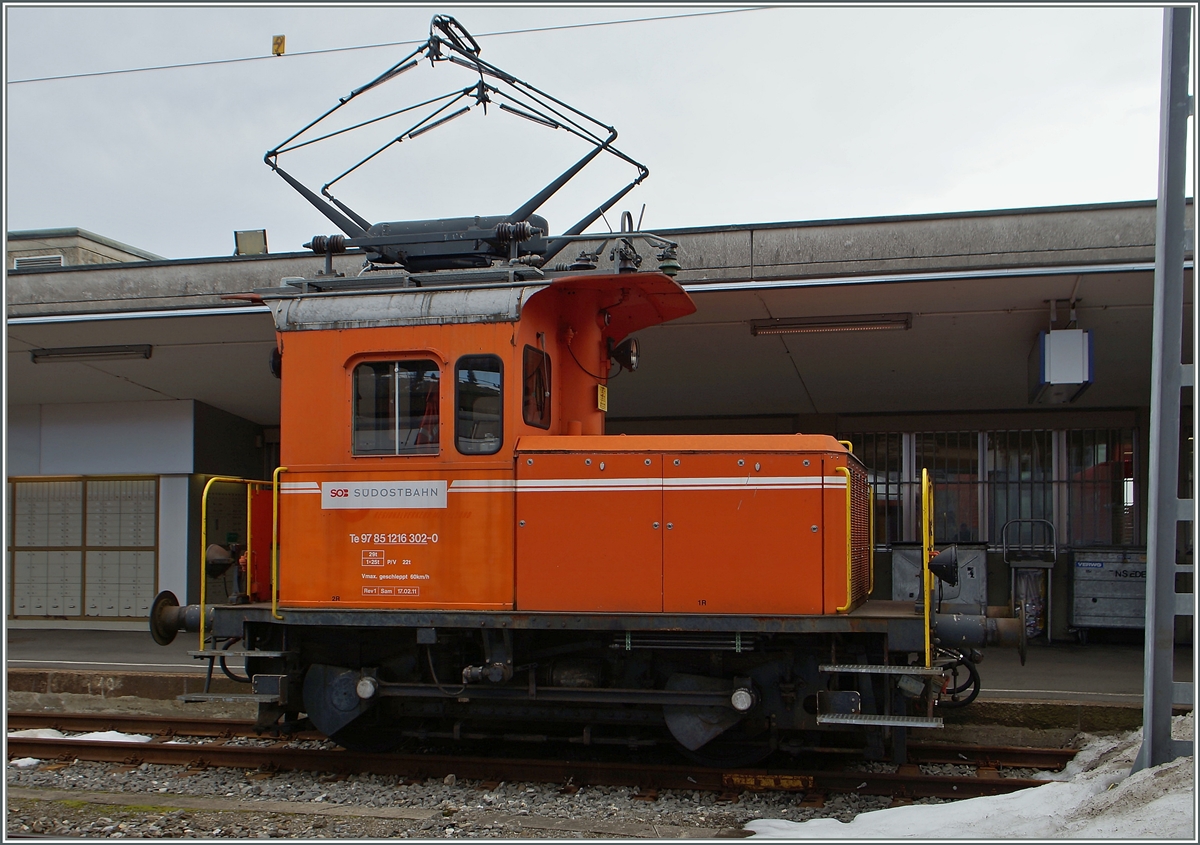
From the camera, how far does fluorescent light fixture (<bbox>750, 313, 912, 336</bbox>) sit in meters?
9.44

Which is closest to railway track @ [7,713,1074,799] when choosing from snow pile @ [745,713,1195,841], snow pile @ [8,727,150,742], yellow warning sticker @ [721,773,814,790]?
yellow warning sticker @ [721,773,814,790]

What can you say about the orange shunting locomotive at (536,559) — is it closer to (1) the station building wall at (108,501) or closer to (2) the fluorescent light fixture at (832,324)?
(2) the fluorescent light fixture at (832,324)

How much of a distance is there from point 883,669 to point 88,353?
996 cm

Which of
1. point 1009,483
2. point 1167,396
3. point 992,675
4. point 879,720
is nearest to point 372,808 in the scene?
point 879,720

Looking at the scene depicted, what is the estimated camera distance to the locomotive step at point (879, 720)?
219 inches

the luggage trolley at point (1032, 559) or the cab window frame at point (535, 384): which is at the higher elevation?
the cab window frame at point (535, 384)

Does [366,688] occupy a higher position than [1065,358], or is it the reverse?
[1065,358]

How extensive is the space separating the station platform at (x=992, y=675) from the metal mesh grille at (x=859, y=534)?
169 cm

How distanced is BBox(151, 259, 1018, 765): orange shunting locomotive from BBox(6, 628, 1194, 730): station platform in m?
1.49

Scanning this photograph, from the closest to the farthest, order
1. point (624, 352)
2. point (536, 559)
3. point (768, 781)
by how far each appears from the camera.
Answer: point (536, 559), point (768, 781), point (624, 352)

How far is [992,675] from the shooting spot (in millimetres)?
8922

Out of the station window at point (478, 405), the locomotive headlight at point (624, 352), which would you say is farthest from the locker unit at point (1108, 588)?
the station window at point (478, 405)

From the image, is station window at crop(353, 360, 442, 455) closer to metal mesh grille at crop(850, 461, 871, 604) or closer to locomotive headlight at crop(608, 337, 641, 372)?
locomotive headlight at crop(608, 337, 641, 372)

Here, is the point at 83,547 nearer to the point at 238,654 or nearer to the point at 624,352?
the point at 238,654
